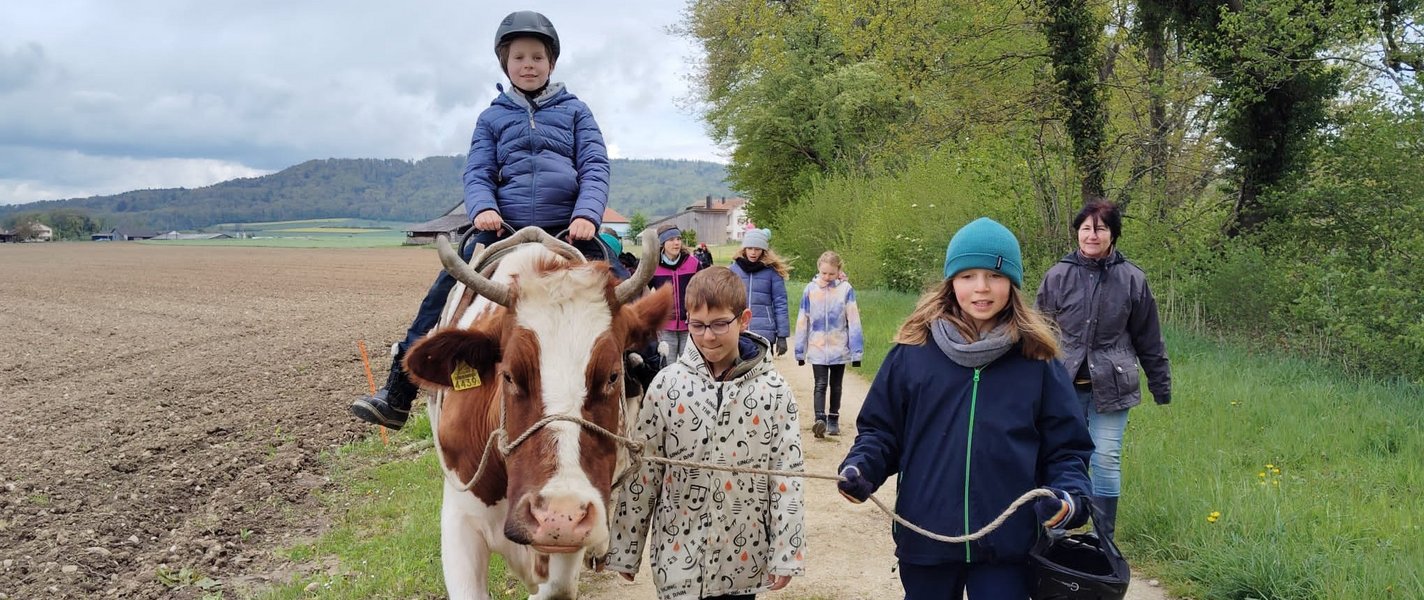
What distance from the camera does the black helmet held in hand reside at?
484 centimetres

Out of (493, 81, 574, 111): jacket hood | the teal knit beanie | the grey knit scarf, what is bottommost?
the grey knit scarf

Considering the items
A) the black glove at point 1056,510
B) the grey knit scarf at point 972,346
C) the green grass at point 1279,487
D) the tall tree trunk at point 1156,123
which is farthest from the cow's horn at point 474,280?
the tall tree trunk at point 1156,123

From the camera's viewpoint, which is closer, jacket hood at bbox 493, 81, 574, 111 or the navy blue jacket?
the navy blue jacket

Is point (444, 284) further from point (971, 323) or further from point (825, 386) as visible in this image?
point (825, 386)

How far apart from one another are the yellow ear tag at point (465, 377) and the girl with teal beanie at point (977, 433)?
58.9 inches

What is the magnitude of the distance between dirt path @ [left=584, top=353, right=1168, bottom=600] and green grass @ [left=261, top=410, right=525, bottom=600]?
2.10 feet

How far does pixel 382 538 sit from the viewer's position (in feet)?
19.2

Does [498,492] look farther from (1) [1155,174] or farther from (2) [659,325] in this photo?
(1) [1155,174]

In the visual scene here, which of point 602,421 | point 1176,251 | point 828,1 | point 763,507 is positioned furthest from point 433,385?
point 828,1

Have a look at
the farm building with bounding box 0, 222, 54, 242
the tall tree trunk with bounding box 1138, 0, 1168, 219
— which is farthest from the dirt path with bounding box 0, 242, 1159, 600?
the farm building with bounding box 0, 222, 54, 242

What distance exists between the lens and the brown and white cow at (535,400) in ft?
9.55

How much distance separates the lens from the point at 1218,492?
17.2ft

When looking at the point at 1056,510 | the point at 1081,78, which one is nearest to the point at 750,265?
the point at 1056,510

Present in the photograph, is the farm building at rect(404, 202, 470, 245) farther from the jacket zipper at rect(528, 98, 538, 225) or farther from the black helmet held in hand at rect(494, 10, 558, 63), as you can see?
the black helmet held in hand at rect(494, 10, 558, 63)
